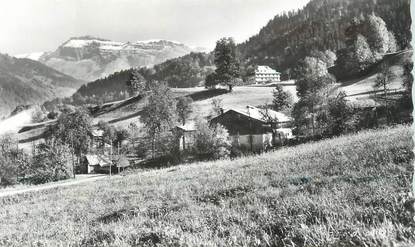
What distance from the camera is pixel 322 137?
2261 centimetres

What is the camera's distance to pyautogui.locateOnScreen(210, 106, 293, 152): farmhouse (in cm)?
3306

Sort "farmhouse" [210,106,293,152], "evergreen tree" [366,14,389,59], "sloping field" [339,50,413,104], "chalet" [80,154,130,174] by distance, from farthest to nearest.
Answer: "chalet" [80,154,130,174] → "farmhouse" [210,106,293,152] → "evergreen tree" [366,14,389,59] → "sloping field" [339,50,413,104]

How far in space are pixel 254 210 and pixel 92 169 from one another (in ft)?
222

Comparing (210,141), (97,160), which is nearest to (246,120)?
(210,141)

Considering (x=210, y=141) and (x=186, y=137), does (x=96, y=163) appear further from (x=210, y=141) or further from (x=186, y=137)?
(x=210, y=141)

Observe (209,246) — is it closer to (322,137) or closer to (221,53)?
(322,137)

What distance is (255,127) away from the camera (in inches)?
1414

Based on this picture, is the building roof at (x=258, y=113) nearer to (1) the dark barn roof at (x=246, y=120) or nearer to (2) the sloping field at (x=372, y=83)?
(1) the dark barn roof at (x=246, y=120)

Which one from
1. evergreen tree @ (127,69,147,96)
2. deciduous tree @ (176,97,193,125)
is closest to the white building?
deciduous tree @ (176,97,193,125)

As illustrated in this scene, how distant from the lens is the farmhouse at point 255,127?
33062 millimetres

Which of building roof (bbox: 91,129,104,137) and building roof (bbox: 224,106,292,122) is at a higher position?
building roof (bbox: 91,129,104,137)

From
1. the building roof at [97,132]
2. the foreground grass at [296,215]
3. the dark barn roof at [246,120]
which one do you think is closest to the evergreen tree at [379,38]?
the foreground grass at [296,215]

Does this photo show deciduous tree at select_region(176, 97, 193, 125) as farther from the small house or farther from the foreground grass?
the foreground grass

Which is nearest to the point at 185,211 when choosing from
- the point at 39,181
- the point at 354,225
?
the point at 354,225
